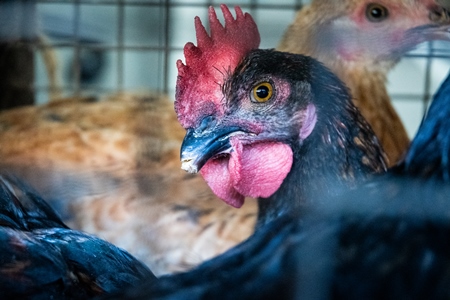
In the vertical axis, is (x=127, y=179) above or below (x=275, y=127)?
below

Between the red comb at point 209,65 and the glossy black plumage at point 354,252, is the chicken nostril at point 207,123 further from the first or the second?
the glossy black plumage at point 354,252

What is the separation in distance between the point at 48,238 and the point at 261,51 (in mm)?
586

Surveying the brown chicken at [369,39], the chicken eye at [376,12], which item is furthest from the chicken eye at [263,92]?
the chicken eye at [376,12]

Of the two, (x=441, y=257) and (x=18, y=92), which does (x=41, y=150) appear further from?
(x=441, y=257)

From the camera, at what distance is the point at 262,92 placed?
134 centimetres

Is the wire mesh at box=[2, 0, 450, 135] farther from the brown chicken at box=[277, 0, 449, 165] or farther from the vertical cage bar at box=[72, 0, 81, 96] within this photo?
the brown chicken at box=[277, 0, 449, 165]

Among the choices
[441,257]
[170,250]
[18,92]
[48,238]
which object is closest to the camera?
[441,257]

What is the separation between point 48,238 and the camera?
1108 millimetres

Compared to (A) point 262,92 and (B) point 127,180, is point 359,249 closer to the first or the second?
(A) point 262,92

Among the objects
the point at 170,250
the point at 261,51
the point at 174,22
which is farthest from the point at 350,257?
the point at 174,22

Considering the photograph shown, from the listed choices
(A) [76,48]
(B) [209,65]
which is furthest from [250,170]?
(A) [76,48]

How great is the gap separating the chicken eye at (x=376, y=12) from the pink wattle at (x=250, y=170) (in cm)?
78

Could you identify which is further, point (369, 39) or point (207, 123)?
point (369, 39)

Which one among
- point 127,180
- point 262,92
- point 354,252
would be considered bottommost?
point 127,180
